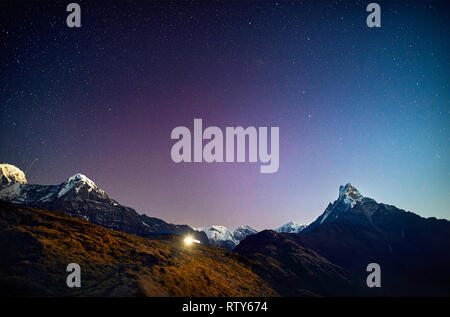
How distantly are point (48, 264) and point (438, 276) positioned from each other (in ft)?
789

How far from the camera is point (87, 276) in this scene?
102 ft

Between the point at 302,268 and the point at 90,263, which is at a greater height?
the point at 90,263

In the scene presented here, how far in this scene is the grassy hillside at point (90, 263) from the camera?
27766 millimetres

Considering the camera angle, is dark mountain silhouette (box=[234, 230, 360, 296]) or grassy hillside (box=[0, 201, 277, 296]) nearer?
grassy hillside (box=[0, 201, 277, 296])

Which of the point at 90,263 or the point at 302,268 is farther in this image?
the point at 302,268

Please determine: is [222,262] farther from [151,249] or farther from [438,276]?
[438,276]

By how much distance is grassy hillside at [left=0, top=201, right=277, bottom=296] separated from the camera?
91.1 feet

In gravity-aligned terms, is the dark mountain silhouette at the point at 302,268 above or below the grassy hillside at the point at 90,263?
below

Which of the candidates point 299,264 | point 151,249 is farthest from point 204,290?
point 299,264

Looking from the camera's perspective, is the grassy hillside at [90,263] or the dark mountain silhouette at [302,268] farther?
the dark mountain silhouette at [302,268]

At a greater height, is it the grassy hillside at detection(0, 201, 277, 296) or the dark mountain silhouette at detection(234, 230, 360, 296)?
the grassy hillside at detection(0, 201, 277, 296)

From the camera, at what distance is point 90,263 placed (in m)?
33.8
